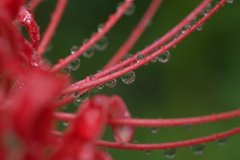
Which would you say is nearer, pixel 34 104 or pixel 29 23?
pixel 34 104

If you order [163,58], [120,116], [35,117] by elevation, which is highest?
[163,58]

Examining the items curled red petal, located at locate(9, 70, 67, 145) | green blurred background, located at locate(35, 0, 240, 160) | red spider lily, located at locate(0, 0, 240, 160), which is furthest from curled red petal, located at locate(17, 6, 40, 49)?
green blurred background, located at locate(35, 0, 240, 160)

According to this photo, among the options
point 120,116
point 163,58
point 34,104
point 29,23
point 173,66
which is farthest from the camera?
point 173,66

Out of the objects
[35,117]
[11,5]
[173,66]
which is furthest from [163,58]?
[173,66]

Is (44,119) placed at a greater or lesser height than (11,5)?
lesser

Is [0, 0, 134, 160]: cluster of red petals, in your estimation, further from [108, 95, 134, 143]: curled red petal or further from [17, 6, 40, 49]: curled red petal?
[17, 6, 40, 49]: curled red petal

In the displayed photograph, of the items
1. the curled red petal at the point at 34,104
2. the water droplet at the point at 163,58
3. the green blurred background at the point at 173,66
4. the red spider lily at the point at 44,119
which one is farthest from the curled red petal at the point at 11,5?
the green blurred background at the point at 173,66

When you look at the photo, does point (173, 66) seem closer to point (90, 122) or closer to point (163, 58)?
point (163, 58)

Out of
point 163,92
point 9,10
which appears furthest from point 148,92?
point 9,10
